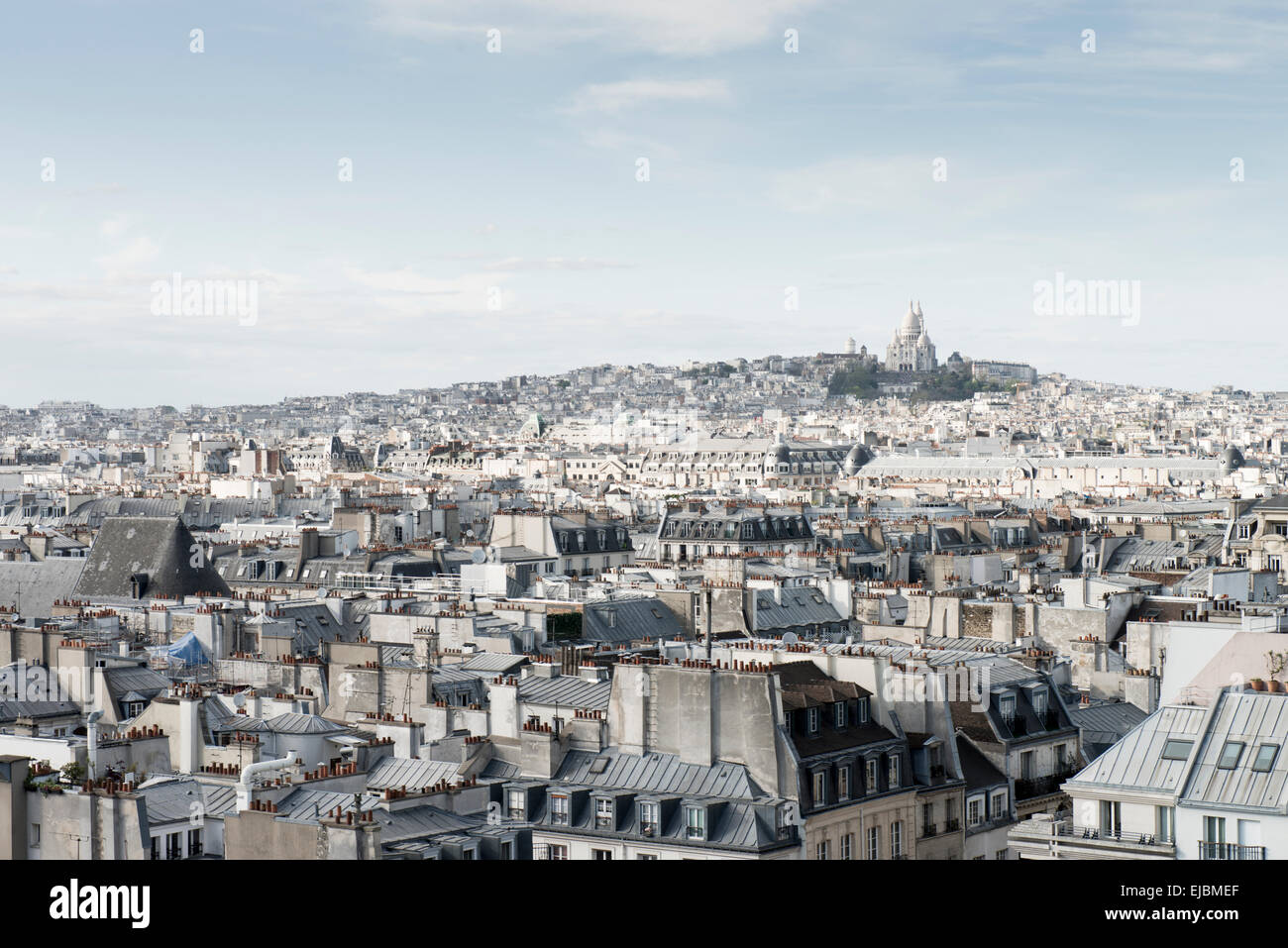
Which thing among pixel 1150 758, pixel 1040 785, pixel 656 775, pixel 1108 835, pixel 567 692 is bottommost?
pixel 1040 785

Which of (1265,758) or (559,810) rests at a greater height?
(1265,758)

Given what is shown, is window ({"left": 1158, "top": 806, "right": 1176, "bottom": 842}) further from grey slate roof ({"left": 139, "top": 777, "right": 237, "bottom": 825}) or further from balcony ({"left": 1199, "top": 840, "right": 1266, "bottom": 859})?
grey slate roof ({"left": 139, "top": 777, "right": 237, "bottom": 825})


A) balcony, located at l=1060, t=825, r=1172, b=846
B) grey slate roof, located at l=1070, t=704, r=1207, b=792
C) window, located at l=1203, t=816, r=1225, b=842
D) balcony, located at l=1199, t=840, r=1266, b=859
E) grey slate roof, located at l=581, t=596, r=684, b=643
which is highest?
grey slate roof, located at l=1070, t=704, r=1207, b=792

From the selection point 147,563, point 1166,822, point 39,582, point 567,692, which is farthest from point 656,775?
point 39,582

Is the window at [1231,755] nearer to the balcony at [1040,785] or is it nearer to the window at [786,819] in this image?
the window at [786,819]

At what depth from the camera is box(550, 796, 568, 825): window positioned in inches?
872

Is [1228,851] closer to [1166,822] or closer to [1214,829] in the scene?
[1214,829]

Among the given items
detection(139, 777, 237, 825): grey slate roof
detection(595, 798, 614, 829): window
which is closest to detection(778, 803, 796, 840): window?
detection(595, 798, 614, 829): window

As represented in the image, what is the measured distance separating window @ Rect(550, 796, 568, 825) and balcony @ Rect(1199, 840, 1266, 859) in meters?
7.73

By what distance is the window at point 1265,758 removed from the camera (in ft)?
56.0

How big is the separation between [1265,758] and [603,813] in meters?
7.76

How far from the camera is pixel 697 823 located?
840 inches
